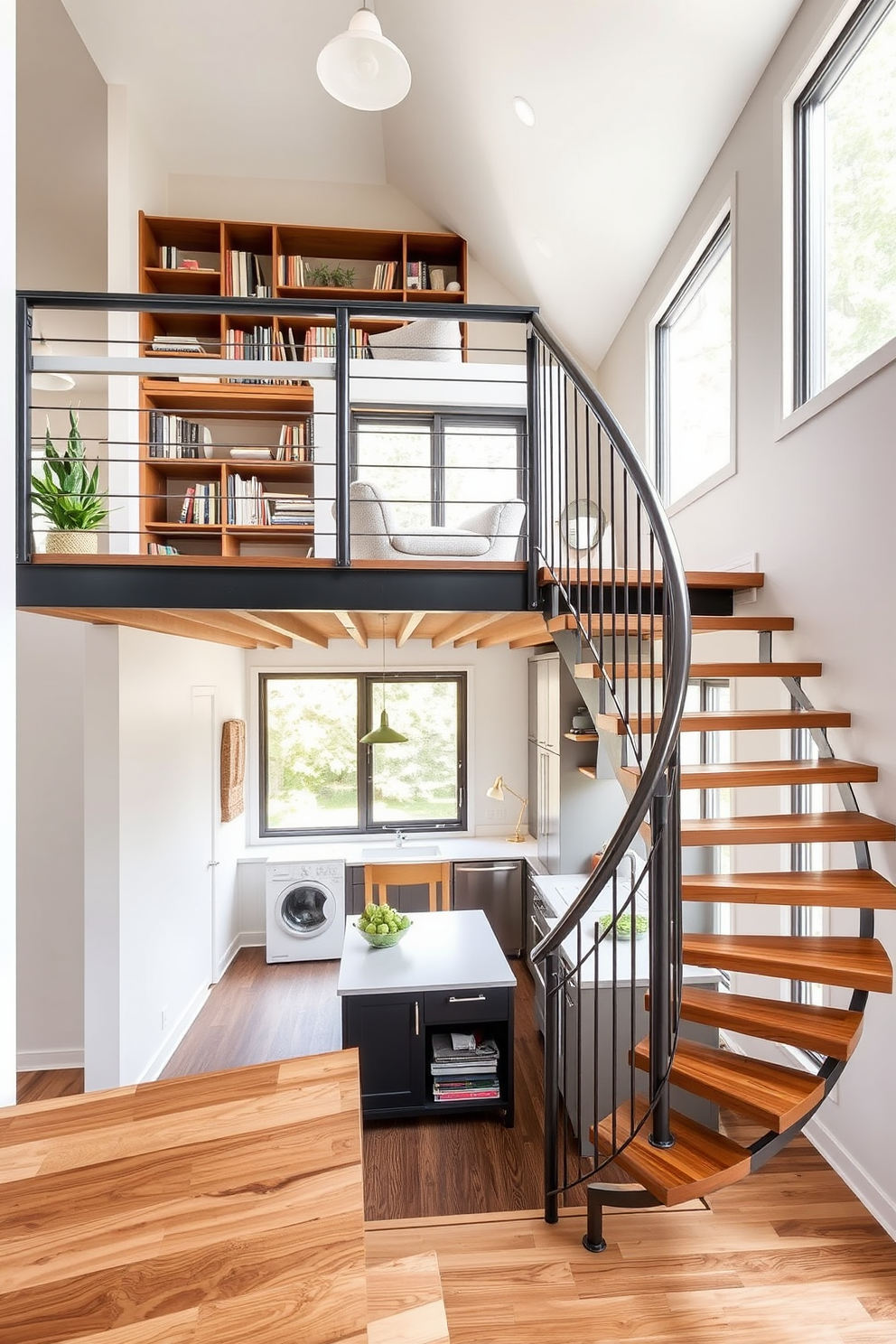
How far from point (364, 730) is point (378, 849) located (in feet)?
3.29

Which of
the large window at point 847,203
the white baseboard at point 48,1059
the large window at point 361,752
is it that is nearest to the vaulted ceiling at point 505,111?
the large window at point 847,203

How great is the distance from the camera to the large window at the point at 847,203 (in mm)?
2283

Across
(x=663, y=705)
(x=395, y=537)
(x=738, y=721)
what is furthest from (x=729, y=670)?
(x=395, y=537)

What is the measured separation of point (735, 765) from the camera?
225 centimetres

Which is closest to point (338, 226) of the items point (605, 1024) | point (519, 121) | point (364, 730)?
point (519, 121)

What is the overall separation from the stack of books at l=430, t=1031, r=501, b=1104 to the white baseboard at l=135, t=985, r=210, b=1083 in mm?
1396

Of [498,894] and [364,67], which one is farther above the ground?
[364,67]

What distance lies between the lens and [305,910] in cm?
540

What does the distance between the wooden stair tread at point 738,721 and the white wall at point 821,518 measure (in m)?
0.10

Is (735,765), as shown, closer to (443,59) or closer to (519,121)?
(519,121)

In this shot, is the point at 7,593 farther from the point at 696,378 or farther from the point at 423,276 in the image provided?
the point at 423,276

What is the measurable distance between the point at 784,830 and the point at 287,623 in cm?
243

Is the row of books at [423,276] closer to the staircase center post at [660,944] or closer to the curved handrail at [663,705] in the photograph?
the curved handrail at [663,705]

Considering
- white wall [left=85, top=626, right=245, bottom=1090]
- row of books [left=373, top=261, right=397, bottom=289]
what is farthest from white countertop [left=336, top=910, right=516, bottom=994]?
row of books [left=373, top=261, right=397, bottom=289]
